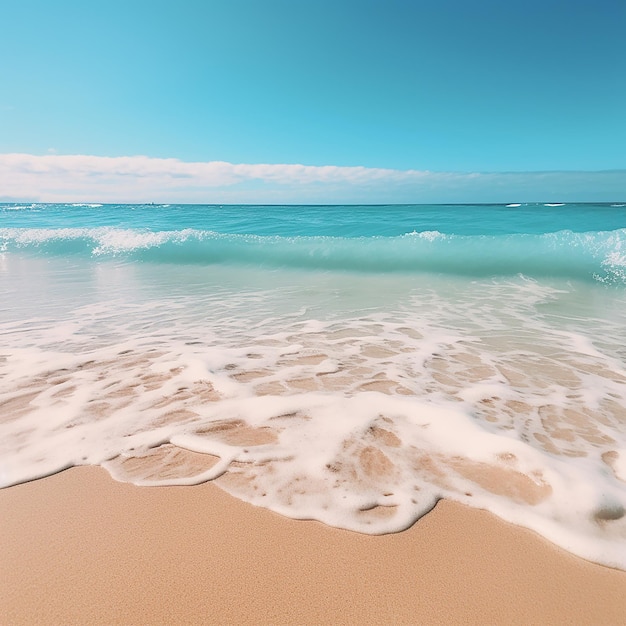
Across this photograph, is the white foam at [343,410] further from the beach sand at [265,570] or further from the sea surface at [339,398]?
the beach sand at [265,570]

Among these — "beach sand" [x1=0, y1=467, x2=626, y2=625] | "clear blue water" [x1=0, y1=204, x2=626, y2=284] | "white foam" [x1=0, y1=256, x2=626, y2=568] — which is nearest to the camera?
"beach sand" [x1=0, y1=467, x2=626, y2=625]

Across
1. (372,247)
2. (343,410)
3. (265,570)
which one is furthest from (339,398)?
(372,247)

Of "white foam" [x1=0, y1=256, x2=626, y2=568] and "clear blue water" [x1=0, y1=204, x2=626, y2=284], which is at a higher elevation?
"clear blue water" [x1=0, y1=204, x2=626, y2=284]

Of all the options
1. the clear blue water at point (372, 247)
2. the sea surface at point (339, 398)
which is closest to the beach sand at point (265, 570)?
the sea surface at point (339, 398)

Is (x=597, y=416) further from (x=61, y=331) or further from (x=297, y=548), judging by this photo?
(x=61, y=331)

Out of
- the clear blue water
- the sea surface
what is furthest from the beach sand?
the clear blue water

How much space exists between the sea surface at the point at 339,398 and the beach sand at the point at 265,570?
0.12 metres

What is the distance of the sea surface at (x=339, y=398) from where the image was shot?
2014 mm

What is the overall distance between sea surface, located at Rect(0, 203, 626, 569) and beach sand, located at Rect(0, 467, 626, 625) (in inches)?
4.9

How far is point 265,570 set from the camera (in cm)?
154

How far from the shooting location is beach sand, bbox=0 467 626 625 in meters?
1.38

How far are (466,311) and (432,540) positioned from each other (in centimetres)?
511

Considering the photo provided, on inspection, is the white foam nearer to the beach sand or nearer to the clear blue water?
the beach sand

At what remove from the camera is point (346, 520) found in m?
1.80
